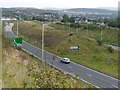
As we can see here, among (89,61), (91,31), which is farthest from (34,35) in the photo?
(89,61)

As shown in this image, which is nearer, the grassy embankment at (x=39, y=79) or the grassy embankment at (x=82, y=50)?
the grassy embankment at (x=39, y=79)

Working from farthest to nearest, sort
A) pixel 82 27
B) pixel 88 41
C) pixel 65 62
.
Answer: pixel 82 27
pixel 88 41
pixel 65 62

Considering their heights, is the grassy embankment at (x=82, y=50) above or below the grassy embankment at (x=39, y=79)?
below

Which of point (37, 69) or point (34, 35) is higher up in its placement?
point (37, 69)

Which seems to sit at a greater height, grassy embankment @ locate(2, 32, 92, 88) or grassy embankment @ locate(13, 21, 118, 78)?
grassy embankment @ locate(2, 32, 92, 88)

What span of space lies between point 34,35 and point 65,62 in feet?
89.3

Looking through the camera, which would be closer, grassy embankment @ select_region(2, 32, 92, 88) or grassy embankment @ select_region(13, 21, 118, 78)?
grassy embankment @ select_region(2, 32, 92, 88)

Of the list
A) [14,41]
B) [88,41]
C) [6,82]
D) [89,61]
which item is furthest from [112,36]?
[6,82]

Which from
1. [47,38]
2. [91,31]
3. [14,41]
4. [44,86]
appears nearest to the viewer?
[44,86]

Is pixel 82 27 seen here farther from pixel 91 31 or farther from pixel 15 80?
pixel 15 80

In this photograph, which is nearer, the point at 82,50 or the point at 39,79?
the point at 39,79

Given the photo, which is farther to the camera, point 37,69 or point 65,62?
point 65,62

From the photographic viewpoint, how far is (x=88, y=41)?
147ft

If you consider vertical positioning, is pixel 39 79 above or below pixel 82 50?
above
